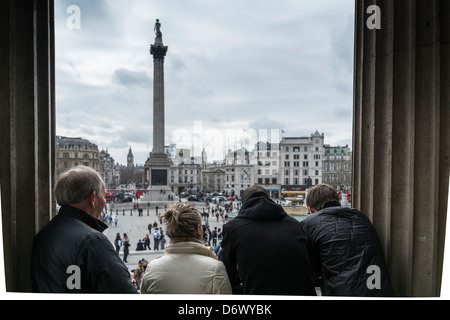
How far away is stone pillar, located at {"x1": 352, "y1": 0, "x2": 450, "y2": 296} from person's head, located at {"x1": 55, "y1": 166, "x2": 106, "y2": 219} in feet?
7.95

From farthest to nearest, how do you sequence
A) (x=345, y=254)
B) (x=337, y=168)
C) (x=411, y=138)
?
(x=337, y=168)
(x=411, y=138)
(x=345, y=254)

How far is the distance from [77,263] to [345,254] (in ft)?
6.29

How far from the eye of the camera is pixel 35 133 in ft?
8.56

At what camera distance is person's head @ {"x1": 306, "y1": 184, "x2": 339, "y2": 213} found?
289cm

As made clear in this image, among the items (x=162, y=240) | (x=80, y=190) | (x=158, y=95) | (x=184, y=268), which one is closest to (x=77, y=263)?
(x=80, y=190)

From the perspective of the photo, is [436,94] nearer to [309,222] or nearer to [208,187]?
[309,222]

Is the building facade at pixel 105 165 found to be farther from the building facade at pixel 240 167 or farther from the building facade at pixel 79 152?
the building facade at pixel 240 167

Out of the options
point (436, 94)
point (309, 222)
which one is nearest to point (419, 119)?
point (436, 94)

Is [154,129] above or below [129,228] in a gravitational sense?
above

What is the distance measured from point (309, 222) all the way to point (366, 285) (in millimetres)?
618

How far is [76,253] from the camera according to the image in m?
1.97

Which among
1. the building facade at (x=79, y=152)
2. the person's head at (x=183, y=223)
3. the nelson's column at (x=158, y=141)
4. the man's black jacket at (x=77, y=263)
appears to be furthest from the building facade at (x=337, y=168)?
the nelson's column at (x=158, y=141)

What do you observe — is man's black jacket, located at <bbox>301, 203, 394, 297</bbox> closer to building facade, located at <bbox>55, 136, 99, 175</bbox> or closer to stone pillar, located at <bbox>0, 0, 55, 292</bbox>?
stone pillar, located at <bbox>0, 0, 55, 292</bbox>

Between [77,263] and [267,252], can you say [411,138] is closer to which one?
[267,252]
